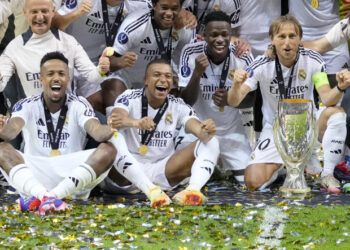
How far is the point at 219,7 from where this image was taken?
29.6 feet

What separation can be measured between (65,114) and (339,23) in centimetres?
285

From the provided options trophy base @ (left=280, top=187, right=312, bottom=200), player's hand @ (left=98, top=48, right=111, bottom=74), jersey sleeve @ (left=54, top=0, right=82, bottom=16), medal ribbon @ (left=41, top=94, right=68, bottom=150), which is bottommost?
trophy base @ (left=280, top=187, right=312, bottom=200)

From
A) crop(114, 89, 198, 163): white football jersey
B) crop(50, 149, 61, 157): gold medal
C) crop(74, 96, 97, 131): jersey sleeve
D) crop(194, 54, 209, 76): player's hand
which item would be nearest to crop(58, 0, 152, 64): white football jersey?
crop(194, 54, 209, 76): player's hand

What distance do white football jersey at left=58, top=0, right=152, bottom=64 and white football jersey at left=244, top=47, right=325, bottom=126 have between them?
1.40 m

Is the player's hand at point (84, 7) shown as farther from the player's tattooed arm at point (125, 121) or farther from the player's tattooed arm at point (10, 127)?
the player's tattooed arm at point (10, 127)

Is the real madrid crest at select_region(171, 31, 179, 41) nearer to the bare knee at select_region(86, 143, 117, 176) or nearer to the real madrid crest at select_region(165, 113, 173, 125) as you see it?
the real madrid crest at select_region(165, 113, 173, 125)

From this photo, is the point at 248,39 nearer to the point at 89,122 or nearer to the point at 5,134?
the point at 89,122

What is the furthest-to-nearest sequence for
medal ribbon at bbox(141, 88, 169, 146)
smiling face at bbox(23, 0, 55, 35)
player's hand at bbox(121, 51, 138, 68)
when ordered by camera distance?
1. player's hand at bbox(121, 51, 138, 68)
2. smiling face at bbox(23, 0, 55, 35)
3. medal ribbon at bbox(141, 88, 169, 146)

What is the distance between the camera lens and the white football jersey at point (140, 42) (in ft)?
27.9

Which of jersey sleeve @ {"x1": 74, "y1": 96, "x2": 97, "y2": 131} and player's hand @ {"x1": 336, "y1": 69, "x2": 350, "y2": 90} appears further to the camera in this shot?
jersey sleeve @ {"x1": 74, "y1": 96, "x2": 97, "y2": 131}

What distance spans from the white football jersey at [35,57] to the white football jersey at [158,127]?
460 mm

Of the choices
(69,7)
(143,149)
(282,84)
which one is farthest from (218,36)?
(69,7)

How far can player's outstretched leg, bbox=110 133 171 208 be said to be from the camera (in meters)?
7.27

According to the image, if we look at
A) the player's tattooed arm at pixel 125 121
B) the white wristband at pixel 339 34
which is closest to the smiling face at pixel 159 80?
the player's tattooed arm at pixel 125 121
